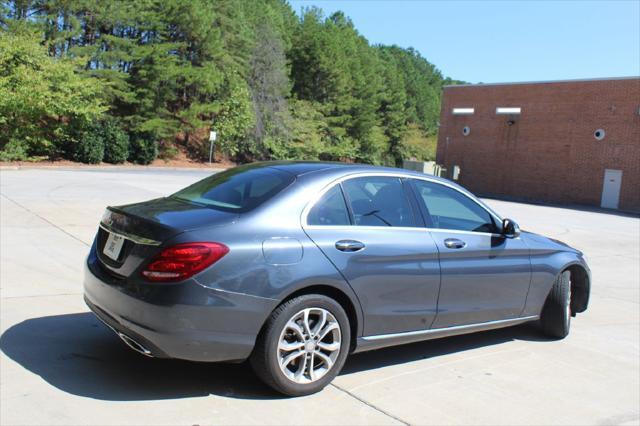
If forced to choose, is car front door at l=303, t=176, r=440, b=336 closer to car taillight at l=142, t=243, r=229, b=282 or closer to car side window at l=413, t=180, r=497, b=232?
car side window at l=413, t=180, r=497, b=232

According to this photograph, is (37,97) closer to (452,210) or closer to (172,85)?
(172,85)

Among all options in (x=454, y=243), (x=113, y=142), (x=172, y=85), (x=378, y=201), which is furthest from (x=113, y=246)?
(x=172, y=85)

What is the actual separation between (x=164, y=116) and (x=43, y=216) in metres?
30.6

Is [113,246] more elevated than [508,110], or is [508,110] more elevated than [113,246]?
[508,110]

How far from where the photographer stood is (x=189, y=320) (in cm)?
358

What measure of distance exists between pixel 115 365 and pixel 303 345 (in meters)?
1.45

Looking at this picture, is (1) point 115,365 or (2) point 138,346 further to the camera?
(1) point 115,365

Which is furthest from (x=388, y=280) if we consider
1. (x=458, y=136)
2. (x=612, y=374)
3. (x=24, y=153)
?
(x=458, y=136)


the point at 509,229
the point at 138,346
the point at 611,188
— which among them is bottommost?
the point at 138,346

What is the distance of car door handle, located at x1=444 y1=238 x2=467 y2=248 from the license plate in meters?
2.52

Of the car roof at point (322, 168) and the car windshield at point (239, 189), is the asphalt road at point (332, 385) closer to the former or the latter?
the car windshield at point (239, 189)

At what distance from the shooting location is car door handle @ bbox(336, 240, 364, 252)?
13.6ft

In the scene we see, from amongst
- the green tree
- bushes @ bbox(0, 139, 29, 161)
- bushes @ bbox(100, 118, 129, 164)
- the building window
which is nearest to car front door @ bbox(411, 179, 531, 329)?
the green tree

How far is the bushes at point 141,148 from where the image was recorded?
38.0m
